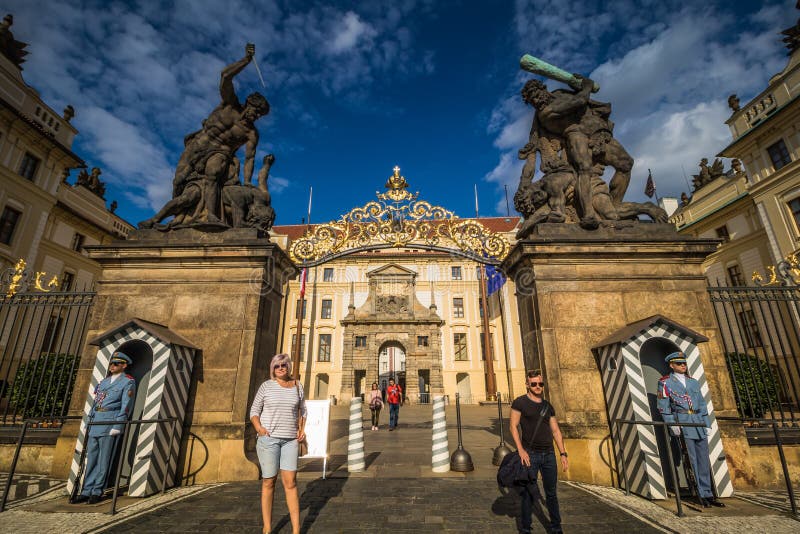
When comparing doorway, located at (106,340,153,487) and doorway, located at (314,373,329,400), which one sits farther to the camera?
doorway, located at (314,373,329,400)

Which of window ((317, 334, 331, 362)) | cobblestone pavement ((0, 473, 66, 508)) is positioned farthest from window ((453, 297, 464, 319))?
cobblestone pavement ((0, 473, 66, 508))

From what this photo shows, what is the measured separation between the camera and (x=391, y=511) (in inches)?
177

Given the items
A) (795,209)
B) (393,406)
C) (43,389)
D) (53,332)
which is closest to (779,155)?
(795,209)

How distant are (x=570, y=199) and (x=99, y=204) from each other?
3144 centimetres

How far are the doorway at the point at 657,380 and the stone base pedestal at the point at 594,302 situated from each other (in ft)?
2.22

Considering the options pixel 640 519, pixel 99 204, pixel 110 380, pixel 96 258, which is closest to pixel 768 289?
pixel 640 519

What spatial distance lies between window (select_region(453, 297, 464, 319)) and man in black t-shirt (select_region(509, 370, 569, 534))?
3250 centimetres

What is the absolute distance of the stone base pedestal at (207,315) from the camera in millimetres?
5977

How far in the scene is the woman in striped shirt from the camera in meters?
3.68

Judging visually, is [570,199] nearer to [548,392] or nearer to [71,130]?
[548,392]

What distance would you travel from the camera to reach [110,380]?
5242mm

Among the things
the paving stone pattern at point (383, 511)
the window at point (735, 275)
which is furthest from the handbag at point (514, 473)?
the window at point (735, 275)

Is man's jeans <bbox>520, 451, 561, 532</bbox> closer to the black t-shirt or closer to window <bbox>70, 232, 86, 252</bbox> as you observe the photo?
the black t-shirt

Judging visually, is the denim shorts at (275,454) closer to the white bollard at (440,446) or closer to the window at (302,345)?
the white bollard at (440,446)
